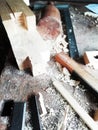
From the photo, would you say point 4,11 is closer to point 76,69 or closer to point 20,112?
point 76,69

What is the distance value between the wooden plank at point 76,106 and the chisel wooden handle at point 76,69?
132 millimetres

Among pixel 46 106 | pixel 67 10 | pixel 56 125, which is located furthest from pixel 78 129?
pixel 67 10

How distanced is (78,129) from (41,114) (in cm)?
19

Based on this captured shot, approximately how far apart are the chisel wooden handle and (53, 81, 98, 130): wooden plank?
13cm

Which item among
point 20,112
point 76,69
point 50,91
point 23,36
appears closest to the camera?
point 20,112

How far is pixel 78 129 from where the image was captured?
1.04 m

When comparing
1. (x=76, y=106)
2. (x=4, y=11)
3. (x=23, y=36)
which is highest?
(x=4, y=11)

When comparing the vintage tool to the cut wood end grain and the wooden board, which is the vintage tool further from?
the cut wood end grain

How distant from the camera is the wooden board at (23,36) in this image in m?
1.38

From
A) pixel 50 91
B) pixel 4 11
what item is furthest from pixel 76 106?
pixel 4 11

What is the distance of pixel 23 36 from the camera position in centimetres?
147

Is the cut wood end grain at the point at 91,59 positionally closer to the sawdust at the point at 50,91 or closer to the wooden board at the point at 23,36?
the sawdust at the point at 50,91

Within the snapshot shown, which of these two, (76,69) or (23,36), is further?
(23,36)

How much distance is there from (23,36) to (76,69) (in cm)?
41
